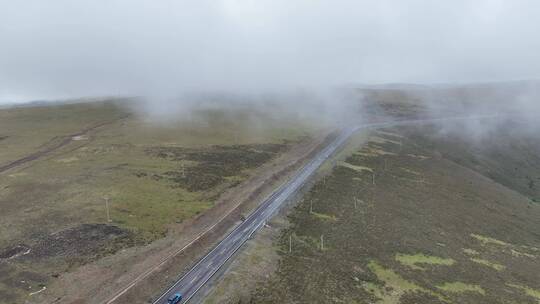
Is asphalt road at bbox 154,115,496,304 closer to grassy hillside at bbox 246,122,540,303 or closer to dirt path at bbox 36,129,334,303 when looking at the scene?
dirt path at bbox 36,129,334,303

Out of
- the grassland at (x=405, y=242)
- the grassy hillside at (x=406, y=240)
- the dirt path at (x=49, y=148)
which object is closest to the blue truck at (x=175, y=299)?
the grassland at (x=405, y=242)

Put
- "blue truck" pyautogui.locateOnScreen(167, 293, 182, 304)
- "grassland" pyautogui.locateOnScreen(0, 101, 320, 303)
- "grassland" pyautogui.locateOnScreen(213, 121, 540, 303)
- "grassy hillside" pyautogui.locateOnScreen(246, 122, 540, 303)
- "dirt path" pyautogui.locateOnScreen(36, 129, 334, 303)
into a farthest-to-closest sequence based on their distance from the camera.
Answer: "grassland" pyautogui.locateOnScreen(0, 101, 320, 303), "grassy hillside" pyautogui.locateOnScreen(246, 122, 540, 303), "grassland" pyautogui.locateOnScreen(213, 121, 540, 303), "dirt path" pyautogui.locateOnScreen(36, 129, 334, 303), "blue truck" pyautogui.locateOnScreen(167, 293, 182, 304)

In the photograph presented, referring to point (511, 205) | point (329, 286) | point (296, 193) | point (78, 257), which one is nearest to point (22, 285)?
point (78, 257)

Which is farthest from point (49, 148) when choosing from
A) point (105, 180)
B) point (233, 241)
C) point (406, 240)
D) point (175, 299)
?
point (406, 240)

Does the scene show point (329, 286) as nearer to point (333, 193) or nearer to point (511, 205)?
point (333, 193)

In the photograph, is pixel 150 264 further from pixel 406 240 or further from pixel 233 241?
pixel 406 240

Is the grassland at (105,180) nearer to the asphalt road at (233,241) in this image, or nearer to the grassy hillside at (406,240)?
the asphalt road at (233,241)

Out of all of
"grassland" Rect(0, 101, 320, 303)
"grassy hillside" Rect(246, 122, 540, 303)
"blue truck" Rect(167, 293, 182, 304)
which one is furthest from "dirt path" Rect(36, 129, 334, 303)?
"grassy hillside" Rect(246, 122, 540, 303)
